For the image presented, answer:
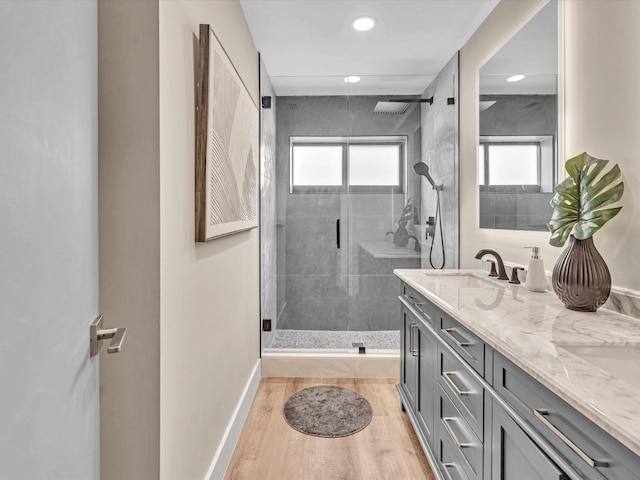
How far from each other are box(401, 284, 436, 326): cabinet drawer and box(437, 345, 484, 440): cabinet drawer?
0.61 ft

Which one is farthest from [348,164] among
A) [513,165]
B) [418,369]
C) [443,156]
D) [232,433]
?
[232,433]

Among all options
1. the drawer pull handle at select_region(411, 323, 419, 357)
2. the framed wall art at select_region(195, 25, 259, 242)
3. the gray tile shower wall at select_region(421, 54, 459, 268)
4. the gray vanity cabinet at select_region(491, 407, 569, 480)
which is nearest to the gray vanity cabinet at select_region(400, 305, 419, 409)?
the drawer pull handle at select_region(411, 323, 419, 357)

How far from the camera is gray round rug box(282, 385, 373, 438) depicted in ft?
7.25

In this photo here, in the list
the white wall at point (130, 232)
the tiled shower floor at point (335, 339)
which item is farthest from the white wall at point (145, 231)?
the tiled shower floor at point (335, 339)

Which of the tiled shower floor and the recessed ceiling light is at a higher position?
the recessed ceiling light

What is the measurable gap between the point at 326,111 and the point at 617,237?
228cm

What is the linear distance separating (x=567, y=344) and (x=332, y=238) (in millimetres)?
2240

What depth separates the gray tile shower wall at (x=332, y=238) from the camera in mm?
3111

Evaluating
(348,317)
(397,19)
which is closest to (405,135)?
(397,19)

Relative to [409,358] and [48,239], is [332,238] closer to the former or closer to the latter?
[409,358]

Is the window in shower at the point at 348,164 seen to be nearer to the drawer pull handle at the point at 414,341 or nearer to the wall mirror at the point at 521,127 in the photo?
the wall mirror at the point at 521,127

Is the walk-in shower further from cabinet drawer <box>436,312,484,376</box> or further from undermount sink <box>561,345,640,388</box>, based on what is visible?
undermount sink <box>561,345,640,388</box>

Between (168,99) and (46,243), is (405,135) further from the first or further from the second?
(46,243)

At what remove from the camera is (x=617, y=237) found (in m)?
1.42
